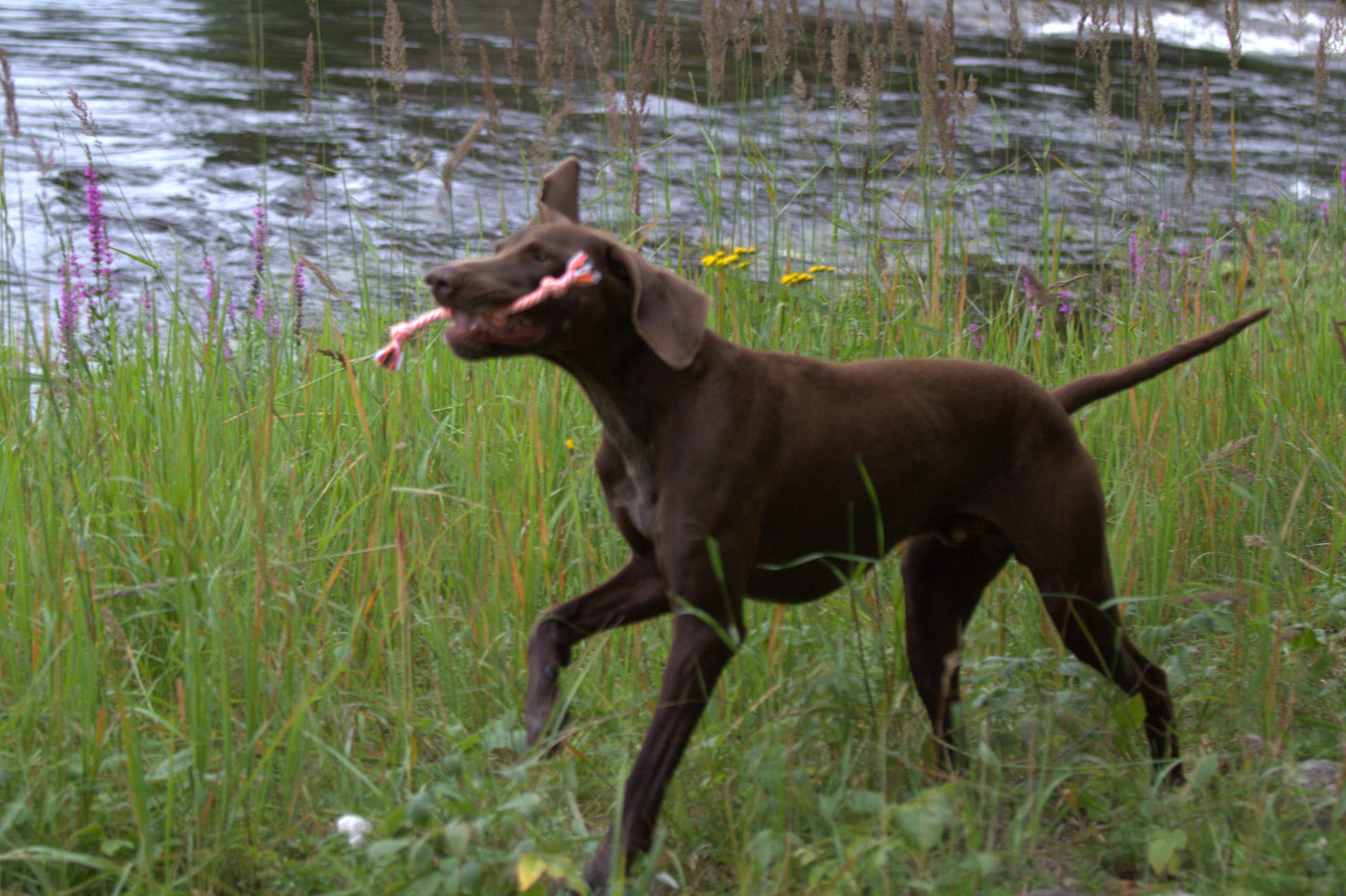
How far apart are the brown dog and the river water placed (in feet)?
4.97

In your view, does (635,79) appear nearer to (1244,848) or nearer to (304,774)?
(304,774)

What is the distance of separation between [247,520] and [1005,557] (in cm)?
154

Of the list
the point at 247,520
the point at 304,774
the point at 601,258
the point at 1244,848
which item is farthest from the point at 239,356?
the point at 1244,848

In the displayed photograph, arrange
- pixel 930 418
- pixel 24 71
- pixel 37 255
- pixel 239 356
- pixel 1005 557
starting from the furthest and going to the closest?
pixel 24 71 < pixel 37 255 < pixel 239 356 < pixel 1005 557 < pixel 930 418

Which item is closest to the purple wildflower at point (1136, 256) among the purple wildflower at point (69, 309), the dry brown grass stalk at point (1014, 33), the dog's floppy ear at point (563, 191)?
the dry brown grass stalk at point (1014, 33)

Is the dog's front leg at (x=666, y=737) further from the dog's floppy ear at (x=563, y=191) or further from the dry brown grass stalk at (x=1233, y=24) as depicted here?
the dry brown grass stalk at (x=1233, y=24)

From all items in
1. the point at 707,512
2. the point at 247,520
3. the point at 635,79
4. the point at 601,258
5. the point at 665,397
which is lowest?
the point at 247,520

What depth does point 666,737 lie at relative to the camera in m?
2.12

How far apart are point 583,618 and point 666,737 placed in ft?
1.04

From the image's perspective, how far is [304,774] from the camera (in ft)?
7.73

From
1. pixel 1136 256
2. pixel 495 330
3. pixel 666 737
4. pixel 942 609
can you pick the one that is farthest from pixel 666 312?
pixel 1136 256

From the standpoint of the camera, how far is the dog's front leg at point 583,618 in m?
2.33

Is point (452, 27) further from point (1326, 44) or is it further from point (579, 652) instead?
point (1326, 44)

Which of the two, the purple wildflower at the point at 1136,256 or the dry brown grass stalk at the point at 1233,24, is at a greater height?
the dry brown grass stalk at the point at 1233,24
